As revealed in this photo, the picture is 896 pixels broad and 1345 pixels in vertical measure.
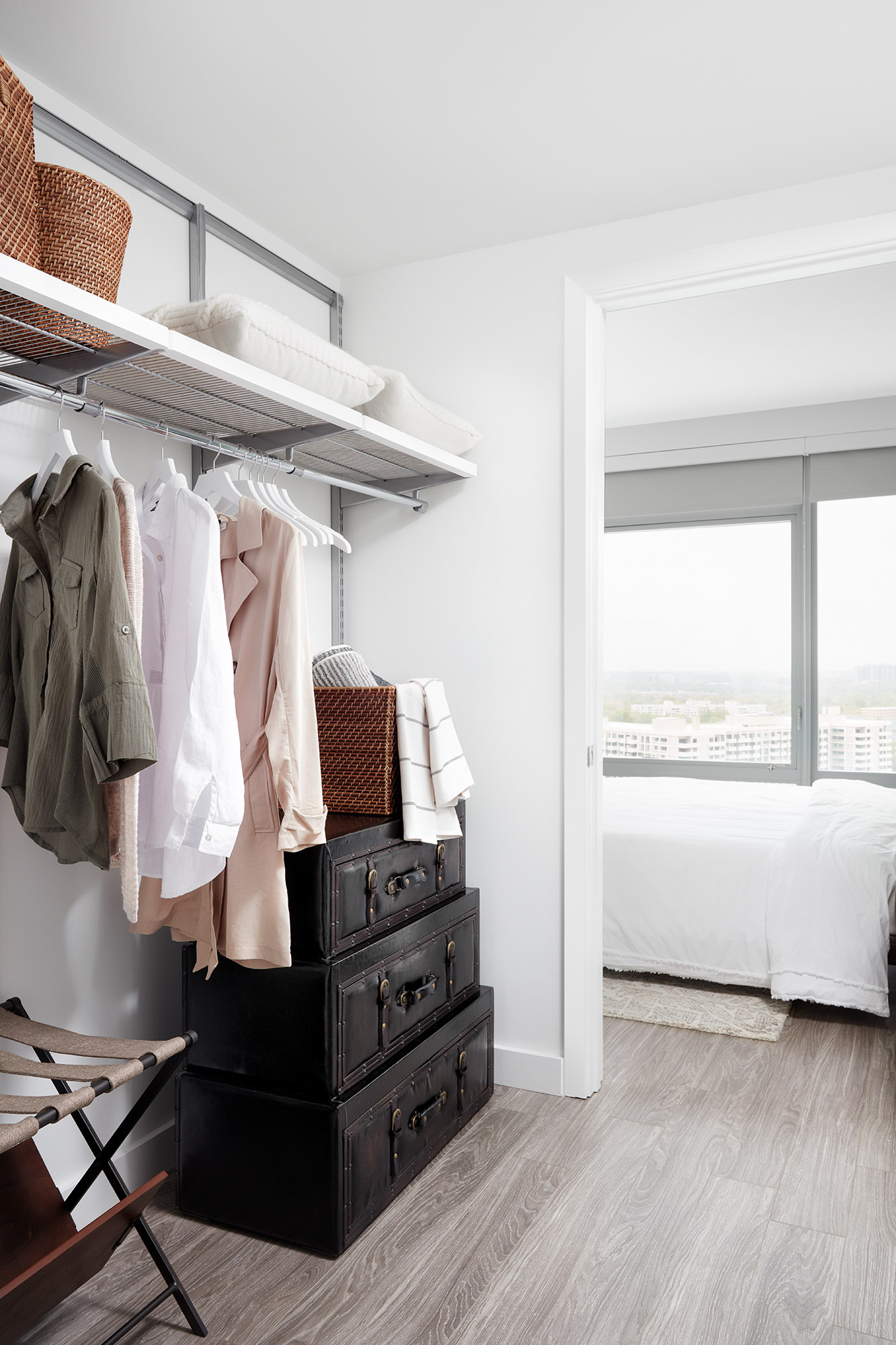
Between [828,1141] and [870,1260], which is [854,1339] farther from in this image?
[828,1141]

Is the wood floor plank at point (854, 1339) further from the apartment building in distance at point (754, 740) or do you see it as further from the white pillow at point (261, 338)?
the apartment building in distance at point (754, 740)

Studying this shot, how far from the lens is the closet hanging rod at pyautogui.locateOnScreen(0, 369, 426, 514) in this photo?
5.56 feet

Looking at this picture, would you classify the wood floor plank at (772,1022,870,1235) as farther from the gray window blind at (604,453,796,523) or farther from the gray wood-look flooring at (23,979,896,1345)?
the gray window blind at (604,453,796,523)

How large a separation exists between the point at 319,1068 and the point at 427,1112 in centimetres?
45

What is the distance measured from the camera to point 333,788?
2389 millimetres

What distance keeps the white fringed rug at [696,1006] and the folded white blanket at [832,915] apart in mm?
123

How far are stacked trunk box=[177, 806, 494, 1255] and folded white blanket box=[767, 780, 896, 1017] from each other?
1662 millimetres

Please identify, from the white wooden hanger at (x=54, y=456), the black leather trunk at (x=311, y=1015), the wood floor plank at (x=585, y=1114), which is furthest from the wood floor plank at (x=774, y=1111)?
the white wooden hanger at (x=54, y=456)

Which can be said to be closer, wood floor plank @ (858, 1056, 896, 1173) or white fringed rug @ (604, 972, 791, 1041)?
wood floor plank @ (858, 1056, 896, 1173)

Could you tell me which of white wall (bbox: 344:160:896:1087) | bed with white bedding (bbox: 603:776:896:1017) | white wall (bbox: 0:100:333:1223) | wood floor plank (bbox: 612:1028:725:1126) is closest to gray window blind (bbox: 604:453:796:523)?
bed with white bedding (bbox: 603:776:896:1017)

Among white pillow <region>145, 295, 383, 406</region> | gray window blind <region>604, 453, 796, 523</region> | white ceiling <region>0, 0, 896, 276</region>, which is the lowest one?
white pillow <region>145, 295, 383, 406</region>

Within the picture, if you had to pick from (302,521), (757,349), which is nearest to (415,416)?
(302,521)

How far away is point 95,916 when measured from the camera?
2.16m

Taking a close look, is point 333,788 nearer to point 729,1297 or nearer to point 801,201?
point 729,1297
